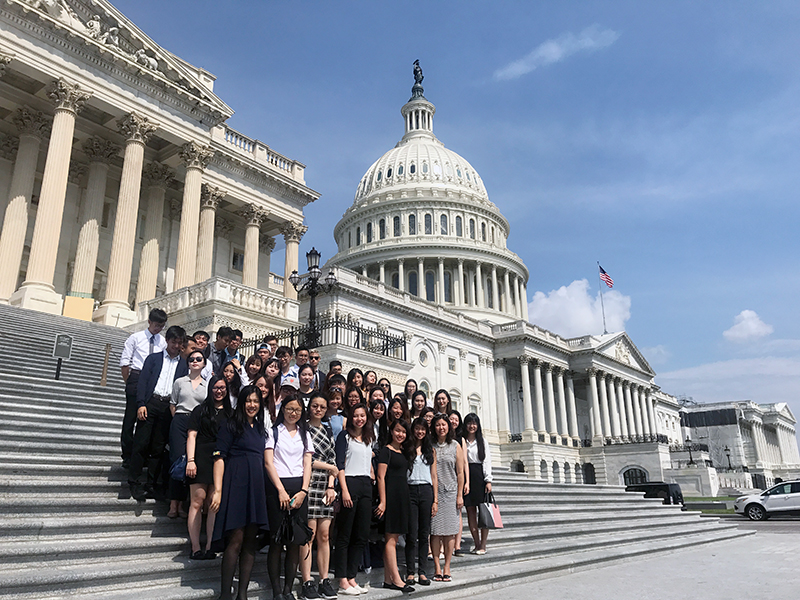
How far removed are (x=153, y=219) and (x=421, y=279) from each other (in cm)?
4695

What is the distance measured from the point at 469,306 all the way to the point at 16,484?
67304 mm

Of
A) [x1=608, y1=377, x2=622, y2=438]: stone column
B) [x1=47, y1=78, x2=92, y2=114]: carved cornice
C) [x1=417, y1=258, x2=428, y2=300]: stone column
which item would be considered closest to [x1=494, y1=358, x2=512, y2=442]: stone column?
[x1=608, y1=377, x2=622, y2=438]: stone column

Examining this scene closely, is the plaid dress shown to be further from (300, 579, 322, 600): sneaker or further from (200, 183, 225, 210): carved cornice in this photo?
(200, 183, 225, 210): carved cornice

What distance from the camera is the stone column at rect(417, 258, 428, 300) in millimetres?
73162

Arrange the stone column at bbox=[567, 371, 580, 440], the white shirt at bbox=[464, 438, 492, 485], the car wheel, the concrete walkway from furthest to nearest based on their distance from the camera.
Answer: the stone column at bbox=[567, 371, 580, 440] → the car wheel → the white shirt at bbox=[464, 438, 492, 485] → the concrete walkway

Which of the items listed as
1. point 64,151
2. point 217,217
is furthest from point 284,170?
point 64,151

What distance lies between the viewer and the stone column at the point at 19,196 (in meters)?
22.4

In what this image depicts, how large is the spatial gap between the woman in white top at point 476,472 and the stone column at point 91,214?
1974cm

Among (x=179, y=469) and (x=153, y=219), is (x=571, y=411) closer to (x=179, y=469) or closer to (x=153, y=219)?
(x=153, y=219)

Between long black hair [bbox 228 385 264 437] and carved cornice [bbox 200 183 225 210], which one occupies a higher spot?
carved cornice [bbox 200 183 225 210]

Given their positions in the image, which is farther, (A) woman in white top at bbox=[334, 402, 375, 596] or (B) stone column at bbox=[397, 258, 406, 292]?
(B) stone column at bbox=[397, 258, 406, 292]

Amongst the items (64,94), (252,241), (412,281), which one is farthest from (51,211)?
(412,281)

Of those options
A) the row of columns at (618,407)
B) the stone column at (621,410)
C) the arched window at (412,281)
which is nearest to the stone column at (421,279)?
the arched window at (412,281)

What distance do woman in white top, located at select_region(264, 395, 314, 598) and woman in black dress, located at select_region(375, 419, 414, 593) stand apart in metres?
1.13
